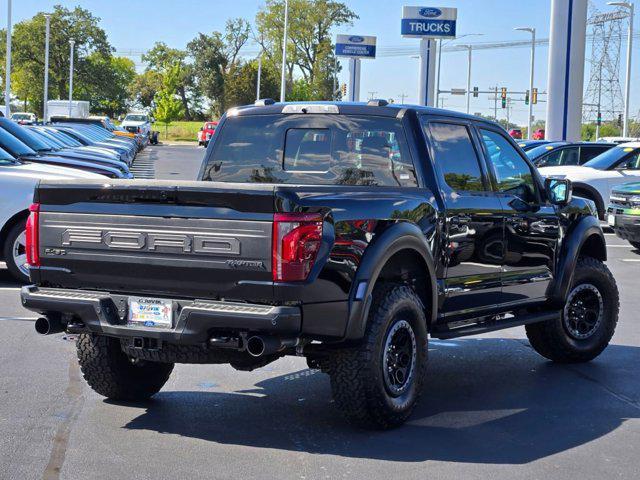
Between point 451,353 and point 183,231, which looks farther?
point 451,353

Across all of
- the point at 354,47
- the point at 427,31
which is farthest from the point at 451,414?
the point at 354,47

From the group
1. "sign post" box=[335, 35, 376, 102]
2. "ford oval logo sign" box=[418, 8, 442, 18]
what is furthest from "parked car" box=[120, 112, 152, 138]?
"ford oval logo sign" box=[418, 8, 442, 18]

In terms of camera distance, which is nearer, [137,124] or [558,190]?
[558,190]

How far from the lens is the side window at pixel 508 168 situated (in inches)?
307

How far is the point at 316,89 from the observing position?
357 feet

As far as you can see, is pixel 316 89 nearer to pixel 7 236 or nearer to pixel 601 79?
pixel 601 79

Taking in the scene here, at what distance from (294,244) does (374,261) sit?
628 millimetres

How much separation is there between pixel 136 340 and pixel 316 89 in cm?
10410

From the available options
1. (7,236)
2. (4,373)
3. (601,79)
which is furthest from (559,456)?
(601,79)

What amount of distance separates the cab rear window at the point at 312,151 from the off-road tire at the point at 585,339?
2.21 meters

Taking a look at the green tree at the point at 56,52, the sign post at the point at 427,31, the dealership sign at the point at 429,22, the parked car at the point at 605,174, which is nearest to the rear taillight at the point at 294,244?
the parked car at the point at 605,174

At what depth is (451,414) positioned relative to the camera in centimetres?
679

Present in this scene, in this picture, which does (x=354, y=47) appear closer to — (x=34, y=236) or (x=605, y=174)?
(x=605, y=174)

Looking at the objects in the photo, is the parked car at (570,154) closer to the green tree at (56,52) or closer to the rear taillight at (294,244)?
the rear taillight at (294,244)
